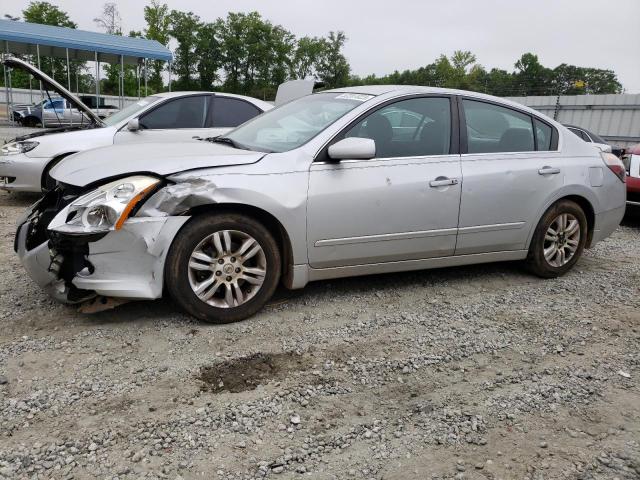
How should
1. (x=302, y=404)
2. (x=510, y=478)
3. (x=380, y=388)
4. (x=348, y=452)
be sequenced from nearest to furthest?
(x=510, y=478), (x=348, y=452), (x=302, y=404), (x=380, y=388)

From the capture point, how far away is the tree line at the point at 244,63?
42.3 metres

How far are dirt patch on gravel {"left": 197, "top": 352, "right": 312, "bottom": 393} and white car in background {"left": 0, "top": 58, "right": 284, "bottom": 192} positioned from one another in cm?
428

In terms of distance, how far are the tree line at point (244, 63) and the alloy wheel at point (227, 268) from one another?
28091 millimetres

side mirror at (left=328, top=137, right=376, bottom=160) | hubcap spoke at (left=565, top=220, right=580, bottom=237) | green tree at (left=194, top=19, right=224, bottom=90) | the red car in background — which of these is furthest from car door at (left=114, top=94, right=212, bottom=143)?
green tree at (left=194, top=19, right=224, bottom=90)

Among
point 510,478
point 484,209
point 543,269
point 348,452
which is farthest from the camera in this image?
point 543,269

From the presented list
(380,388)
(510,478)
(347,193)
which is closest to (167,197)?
(347,193)

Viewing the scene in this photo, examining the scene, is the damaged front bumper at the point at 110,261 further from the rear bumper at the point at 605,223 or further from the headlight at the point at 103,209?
the rear bumper at the point at 605,223

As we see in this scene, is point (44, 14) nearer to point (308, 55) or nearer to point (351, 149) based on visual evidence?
point (308, 55)

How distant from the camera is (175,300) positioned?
11.1 ft

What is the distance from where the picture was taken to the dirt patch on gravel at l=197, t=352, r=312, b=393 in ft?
9.20

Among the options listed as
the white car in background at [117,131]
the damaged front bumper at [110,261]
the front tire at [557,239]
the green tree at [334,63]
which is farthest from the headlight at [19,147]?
the green tree at [334,63]

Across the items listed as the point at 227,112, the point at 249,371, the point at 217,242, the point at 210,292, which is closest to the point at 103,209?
the point at 217,242

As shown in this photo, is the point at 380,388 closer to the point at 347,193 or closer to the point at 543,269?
the point at 347,193

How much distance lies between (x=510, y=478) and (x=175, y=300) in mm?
2185
